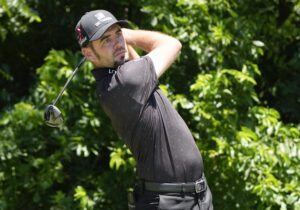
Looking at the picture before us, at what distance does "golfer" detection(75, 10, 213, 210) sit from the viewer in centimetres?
245

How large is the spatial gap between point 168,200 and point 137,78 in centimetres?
62

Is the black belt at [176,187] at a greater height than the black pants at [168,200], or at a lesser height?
greater

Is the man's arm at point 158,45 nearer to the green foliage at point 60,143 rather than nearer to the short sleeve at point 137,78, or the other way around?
the short sleeve at point 137,78

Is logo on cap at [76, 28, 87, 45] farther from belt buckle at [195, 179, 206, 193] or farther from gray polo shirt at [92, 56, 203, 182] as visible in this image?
belt buckle at [195, 179, 206, 193]

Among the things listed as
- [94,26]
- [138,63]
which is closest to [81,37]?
[94,26]

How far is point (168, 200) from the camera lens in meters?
2.49

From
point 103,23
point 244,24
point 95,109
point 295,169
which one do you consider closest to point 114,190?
point 95,109

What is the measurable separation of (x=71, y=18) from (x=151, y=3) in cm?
104

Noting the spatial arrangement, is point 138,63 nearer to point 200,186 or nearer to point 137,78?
point 137,78

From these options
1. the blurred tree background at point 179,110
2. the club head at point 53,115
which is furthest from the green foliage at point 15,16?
the club head at point 53,115

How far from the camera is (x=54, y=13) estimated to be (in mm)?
4762

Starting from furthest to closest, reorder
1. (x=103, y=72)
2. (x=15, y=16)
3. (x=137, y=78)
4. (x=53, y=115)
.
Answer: (x=15, y=16) < (x=53, y=115) < (x=103, y=72) < (x=137, y=78)

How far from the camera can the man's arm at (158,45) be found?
8.27 ft

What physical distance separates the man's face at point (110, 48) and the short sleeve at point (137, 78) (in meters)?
0.08
